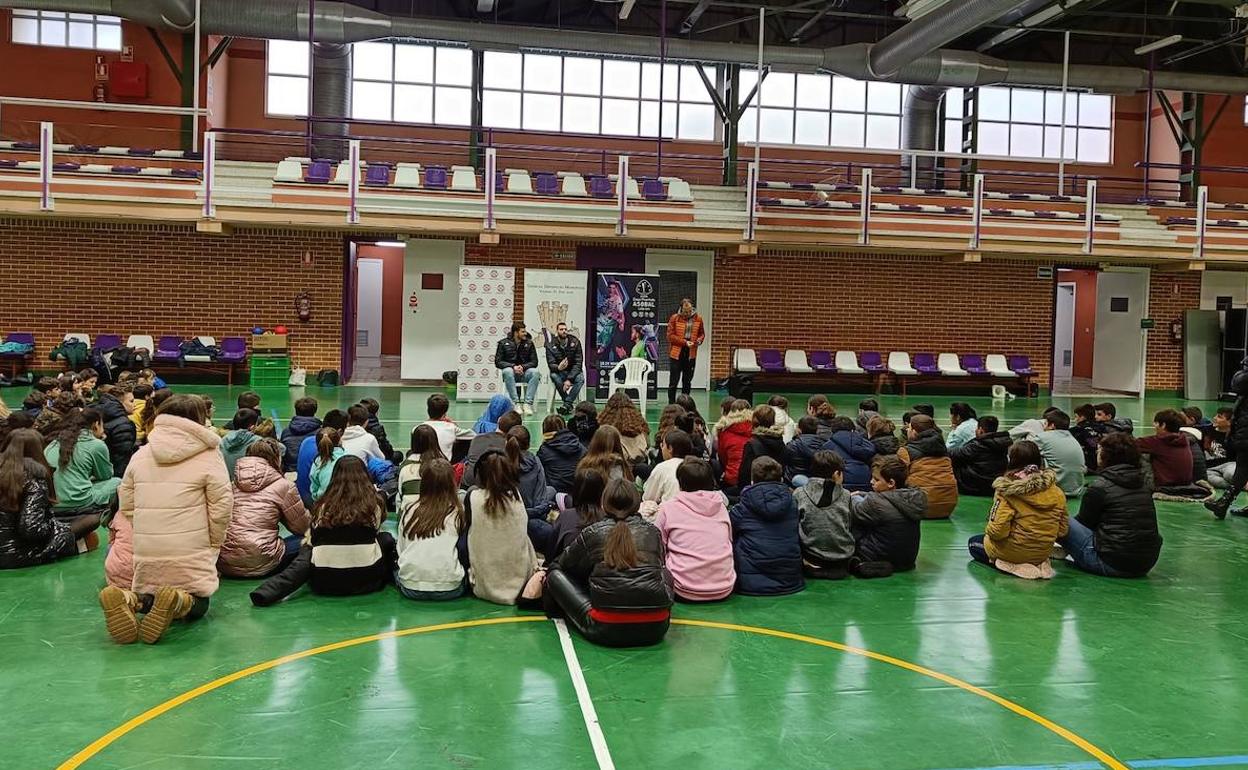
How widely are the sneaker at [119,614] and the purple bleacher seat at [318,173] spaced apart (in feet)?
42.5

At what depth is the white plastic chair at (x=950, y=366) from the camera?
68.7 feet

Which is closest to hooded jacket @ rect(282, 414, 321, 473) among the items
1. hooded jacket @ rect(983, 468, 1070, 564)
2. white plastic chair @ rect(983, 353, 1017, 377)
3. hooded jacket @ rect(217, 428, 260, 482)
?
hooded jacket @ rect(217, 428, 260, 482)

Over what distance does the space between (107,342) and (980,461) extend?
1552 centimetres

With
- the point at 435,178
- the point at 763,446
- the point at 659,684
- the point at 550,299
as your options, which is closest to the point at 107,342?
the point at 435,178

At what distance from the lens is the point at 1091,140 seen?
80.2 ft

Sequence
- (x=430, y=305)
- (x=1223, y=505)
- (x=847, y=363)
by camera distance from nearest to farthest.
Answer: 1. (x=1223, y=505)
2. (x=430, y=305)
3. (x=847, y=363)

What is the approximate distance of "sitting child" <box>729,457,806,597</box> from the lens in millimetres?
6305

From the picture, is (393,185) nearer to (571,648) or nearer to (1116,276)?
(571,648)

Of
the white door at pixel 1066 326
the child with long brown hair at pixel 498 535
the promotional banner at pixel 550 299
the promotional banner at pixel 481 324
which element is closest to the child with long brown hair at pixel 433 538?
the child with long brown hair at pixel 498 535

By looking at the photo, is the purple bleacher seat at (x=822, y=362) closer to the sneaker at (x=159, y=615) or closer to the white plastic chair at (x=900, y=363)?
the white plastic chair at (x=900, y=363)

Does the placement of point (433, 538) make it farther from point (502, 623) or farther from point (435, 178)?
point (435, 178)

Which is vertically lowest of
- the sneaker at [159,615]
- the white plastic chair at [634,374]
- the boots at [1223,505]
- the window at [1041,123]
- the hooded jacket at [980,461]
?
the sneaker at [159,615]

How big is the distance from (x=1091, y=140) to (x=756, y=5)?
10.2 meters

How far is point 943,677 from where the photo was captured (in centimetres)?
503
